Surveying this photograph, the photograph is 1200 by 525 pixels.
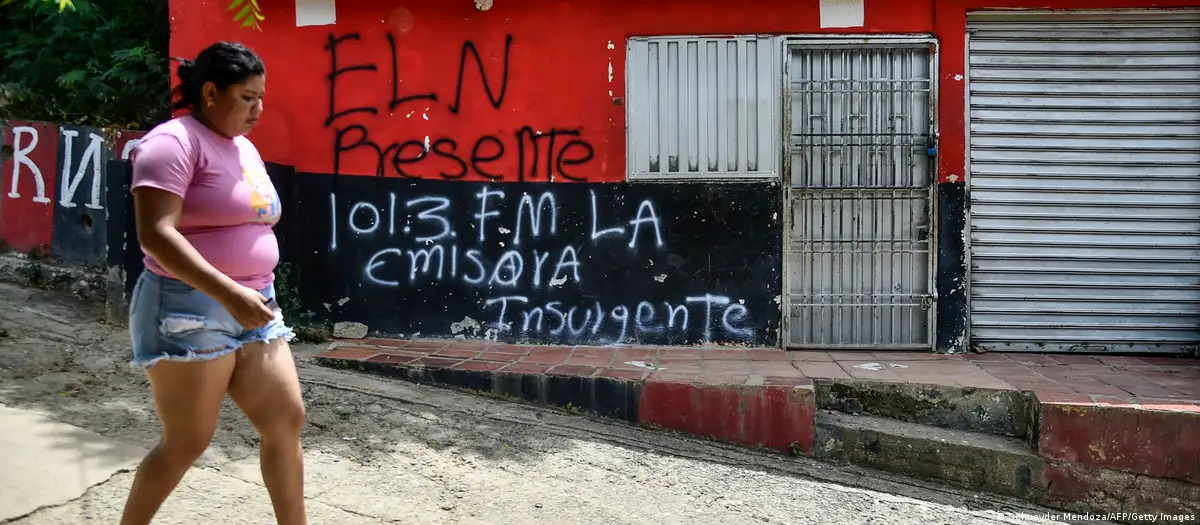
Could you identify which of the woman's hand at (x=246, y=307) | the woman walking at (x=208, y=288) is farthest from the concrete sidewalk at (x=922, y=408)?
the woman's hand at (x=246, y=307)

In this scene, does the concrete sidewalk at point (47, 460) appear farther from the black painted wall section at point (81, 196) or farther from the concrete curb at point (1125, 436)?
the concrete curb at point (1125, 436)

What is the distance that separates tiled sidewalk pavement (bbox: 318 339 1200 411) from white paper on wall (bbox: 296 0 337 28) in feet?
7.47

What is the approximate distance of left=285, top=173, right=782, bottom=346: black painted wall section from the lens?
567 centimetres

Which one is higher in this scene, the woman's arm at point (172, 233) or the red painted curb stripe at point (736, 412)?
the woman's arm at point (172, 233)

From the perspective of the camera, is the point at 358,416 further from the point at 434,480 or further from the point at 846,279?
the point at 846,279

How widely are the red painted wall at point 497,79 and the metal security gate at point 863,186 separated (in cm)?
21

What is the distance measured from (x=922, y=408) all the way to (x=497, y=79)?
351cm

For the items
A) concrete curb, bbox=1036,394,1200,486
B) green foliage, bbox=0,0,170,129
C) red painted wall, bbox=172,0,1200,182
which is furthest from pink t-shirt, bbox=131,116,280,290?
green foliage, bbox=0,0,170,129

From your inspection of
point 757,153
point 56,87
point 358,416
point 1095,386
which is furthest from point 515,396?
point 56,87

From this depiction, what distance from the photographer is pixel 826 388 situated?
4.76 meters

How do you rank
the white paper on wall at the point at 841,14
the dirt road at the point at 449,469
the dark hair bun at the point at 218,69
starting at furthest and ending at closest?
1. the white paper on wall at the point at 841,14
2. the dirt road at the point at 449,469
3. the dark hair bun at the point at 218,69

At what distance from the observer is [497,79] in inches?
224

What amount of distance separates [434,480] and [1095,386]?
383 centimetres

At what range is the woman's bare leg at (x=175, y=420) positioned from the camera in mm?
2193
